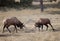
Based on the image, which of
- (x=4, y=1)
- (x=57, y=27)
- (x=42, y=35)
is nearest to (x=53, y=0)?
(x=4, y=1)

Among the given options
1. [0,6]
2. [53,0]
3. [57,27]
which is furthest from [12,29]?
[53,0]

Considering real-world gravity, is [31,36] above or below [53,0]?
above

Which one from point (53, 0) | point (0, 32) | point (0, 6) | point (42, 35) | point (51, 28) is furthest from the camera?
point (53, 0)

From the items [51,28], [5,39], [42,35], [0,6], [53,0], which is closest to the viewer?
[5,39]

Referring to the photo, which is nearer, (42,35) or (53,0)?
(42,35)

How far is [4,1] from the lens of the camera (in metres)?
43.7

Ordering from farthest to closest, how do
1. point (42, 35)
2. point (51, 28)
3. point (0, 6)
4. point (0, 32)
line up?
1. point (0, 6)
2. point (51, 28)
3. point (0, 32)
4. point (42, 35)

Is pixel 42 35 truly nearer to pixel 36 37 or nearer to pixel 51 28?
pixel 36 37

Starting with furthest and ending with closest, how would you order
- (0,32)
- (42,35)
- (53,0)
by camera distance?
(53,0) → (0,32) → (42,35)

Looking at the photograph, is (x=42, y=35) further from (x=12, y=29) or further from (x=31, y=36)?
(x=12, y=29)

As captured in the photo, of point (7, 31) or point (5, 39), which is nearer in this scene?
point (5, 39)

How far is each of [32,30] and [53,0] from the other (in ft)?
109

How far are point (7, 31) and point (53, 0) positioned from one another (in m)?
33.9

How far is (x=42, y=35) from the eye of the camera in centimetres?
1688
